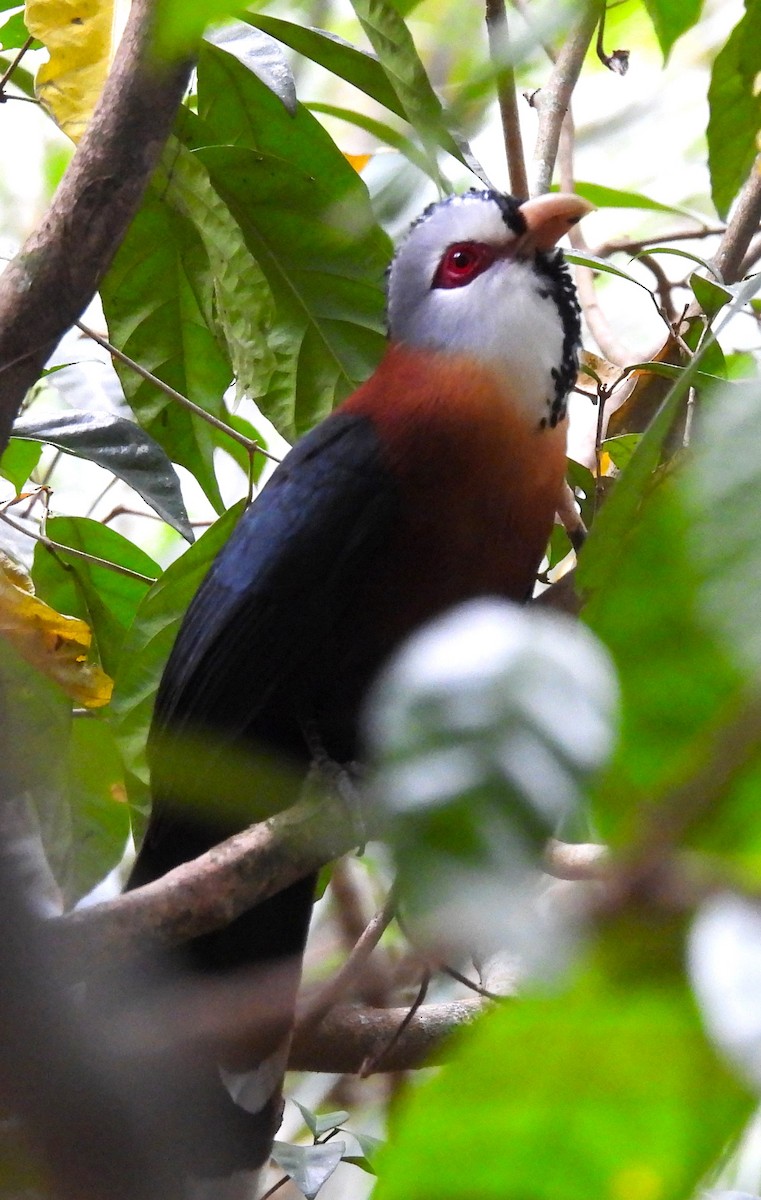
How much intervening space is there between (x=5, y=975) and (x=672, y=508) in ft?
1.01

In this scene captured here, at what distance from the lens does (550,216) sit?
6.79 feet

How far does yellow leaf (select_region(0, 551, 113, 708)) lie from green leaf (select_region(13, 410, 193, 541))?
201 mm

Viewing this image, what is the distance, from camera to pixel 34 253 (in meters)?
1.49

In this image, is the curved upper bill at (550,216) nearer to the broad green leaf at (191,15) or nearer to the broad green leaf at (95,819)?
the broad green leaf at (95,819)

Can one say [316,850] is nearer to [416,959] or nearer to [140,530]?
[416,959]

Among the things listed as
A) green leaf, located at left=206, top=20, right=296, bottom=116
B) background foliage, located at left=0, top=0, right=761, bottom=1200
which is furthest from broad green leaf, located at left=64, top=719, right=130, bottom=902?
green leaf, located at left=206, top=20, right=296, bottom=116

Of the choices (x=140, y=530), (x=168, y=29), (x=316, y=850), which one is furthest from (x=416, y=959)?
(x=140, y=530)

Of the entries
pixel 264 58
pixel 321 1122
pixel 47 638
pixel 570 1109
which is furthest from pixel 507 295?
pixel 570 1109

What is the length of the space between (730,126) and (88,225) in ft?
2.67

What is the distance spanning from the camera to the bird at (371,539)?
6.45ft

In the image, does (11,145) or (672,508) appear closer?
(672,508)

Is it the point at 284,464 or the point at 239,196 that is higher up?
the point at 239,196

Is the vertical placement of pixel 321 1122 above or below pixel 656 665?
below

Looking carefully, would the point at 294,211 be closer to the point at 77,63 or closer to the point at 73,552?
the point at 77,63
